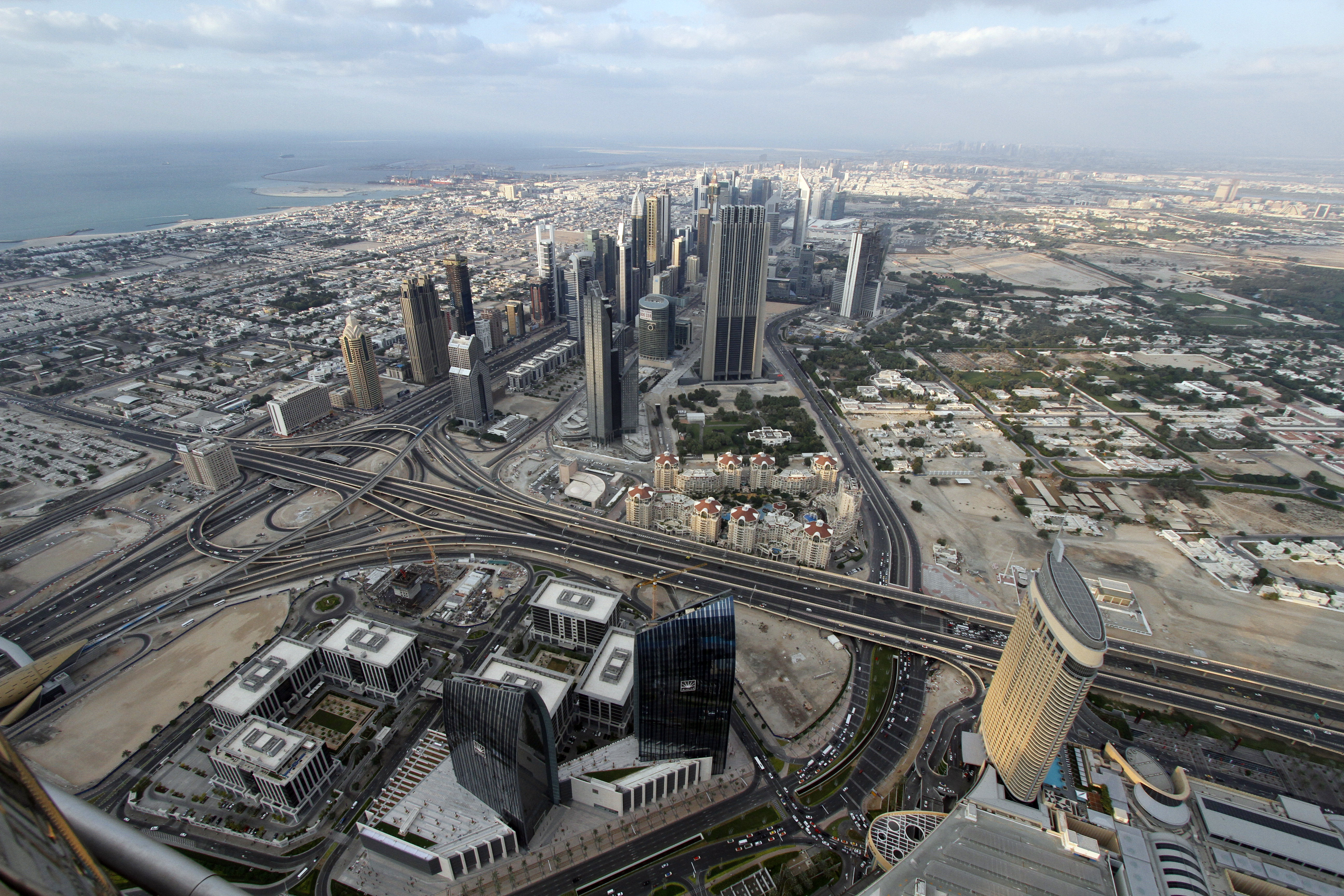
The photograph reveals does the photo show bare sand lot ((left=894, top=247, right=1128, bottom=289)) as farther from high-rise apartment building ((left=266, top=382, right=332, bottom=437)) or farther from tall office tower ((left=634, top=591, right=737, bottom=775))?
tall office tower ((left=634, top=591, right=737, bottom=775))

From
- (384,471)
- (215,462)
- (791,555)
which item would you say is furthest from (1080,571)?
(215,462)

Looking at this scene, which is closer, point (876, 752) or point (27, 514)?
point (876, 752)

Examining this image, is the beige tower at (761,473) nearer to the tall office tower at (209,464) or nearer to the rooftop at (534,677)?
the rooftop at (534,677)

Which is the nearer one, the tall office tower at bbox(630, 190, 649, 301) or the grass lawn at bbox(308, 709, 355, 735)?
the grass lawn at bbox(308, 709, 355, 735)

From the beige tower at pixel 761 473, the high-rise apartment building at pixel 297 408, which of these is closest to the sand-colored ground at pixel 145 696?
the high-rise apartment building at pixel 297 408

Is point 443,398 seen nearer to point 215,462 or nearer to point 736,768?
point 215,462

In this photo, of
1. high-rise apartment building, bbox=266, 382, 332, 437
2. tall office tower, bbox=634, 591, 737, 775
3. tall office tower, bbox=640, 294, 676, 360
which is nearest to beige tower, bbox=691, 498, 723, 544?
tall office tower, bbox=634, 591, 737, 775
